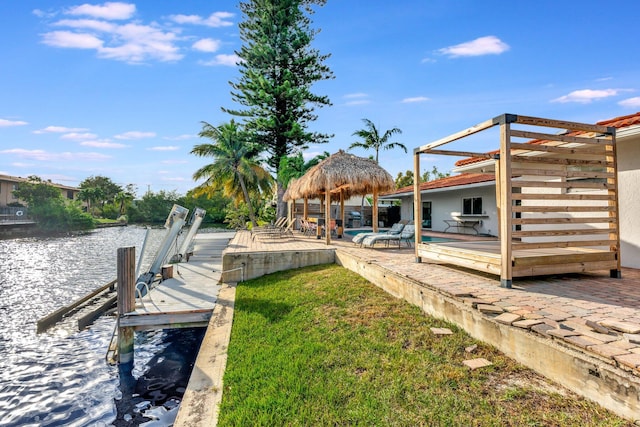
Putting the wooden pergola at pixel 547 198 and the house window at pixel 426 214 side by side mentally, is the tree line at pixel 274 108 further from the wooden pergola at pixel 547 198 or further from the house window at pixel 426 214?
the wooden pergola at pixel 547 198

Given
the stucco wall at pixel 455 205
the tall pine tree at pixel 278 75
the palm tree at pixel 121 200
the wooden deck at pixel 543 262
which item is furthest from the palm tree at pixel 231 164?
the palm tree at pixel 121 200

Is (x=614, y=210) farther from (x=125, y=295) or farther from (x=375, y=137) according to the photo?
(x=375, y=137)

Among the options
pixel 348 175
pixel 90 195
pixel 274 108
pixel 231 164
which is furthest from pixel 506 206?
pixel 90 195

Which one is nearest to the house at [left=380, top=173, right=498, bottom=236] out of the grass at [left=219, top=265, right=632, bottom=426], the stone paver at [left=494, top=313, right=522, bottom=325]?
the grass at [left=219, top=265, right=632, bottom=426]

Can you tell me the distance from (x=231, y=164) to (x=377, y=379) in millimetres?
23267

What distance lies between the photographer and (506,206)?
4656 millimetres

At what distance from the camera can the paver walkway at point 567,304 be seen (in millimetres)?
2685

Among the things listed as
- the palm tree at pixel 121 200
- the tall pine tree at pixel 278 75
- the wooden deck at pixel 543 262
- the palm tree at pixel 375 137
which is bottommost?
the wooden deck at pixel 543 262

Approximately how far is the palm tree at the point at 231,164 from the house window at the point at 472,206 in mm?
13776

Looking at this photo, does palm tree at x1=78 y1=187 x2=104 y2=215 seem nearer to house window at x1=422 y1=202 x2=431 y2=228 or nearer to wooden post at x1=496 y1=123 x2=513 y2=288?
house window at x1=422 y1=202 x2=431 y2=228

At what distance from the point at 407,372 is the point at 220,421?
189cm

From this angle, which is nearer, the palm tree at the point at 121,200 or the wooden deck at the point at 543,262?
the wooden deck at the point at 543,262

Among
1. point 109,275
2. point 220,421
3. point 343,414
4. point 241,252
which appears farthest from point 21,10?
point 343,414

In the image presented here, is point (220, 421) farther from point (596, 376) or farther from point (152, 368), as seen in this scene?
point (152, 368)
